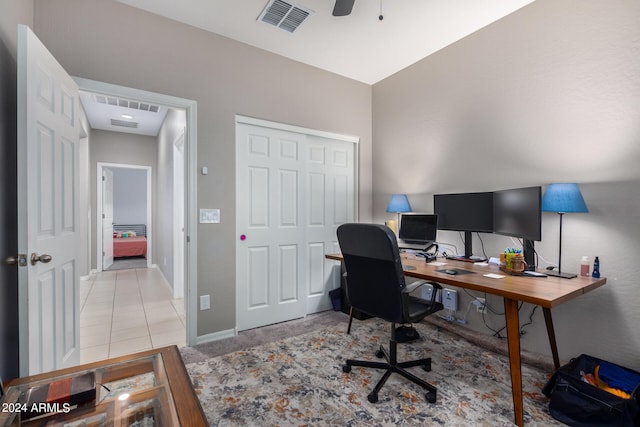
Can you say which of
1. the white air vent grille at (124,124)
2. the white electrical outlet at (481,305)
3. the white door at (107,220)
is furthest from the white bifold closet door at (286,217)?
the white door at (107,220)

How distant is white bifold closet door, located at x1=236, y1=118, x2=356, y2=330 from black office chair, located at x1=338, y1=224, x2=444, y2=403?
1209 mm

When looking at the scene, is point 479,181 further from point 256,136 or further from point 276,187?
point 256,136

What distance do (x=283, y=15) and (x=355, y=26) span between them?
2.09ft

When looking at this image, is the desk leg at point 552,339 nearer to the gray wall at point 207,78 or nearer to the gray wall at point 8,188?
the gray wall at point 207,78

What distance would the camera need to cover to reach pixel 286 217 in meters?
3.13

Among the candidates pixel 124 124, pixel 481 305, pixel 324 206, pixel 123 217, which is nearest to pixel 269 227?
pixel 324 206

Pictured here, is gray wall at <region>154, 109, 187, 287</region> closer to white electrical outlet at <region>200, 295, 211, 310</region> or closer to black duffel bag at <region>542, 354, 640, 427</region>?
white electrical outlet at <region>200, 295, 211, 310</region>

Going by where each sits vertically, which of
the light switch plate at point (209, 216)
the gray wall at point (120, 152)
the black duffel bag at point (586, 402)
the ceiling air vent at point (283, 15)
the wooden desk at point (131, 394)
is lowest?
the black duffel bag at point (586, 402)

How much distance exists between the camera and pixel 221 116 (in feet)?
8.82

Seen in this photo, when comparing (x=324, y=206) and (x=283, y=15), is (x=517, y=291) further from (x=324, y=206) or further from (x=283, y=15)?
(x=283, y=15)

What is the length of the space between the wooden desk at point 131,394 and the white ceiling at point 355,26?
97.9 inches

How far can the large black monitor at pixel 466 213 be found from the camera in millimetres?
2418

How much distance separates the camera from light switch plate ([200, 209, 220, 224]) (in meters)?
2.60

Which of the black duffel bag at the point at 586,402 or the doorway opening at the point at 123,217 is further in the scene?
the doorway opening at the point at 123,217
